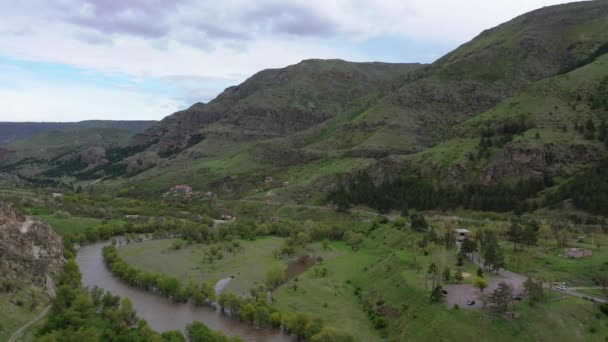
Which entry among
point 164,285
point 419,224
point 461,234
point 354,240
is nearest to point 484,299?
point 461,234

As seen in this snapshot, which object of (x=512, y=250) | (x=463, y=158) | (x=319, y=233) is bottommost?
(x=319, y=233)

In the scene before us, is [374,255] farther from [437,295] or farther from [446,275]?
[437,295]

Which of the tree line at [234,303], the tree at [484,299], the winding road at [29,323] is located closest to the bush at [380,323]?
the tree line at [234,303]

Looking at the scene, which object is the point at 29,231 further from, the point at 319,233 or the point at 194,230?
the point at 319,233

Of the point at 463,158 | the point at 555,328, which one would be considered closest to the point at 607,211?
the point at 463,158

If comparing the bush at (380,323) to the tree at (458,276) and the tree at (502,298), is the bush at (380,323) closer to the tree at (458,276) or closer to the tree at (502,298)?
the tree at (458,276)

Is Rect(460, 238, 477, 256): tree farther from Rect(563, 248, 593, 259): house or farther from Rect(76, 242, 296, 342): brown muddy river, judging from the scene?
Rect(76, 242, 296, 342): brown muddy river

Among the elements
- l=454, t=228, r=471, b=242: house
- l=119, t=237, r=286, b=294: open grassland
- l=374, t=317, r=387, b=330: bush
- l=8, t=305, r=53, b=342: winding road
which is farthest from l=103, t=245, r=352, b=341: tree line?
l=454, t=228, r=471, b=242: house
